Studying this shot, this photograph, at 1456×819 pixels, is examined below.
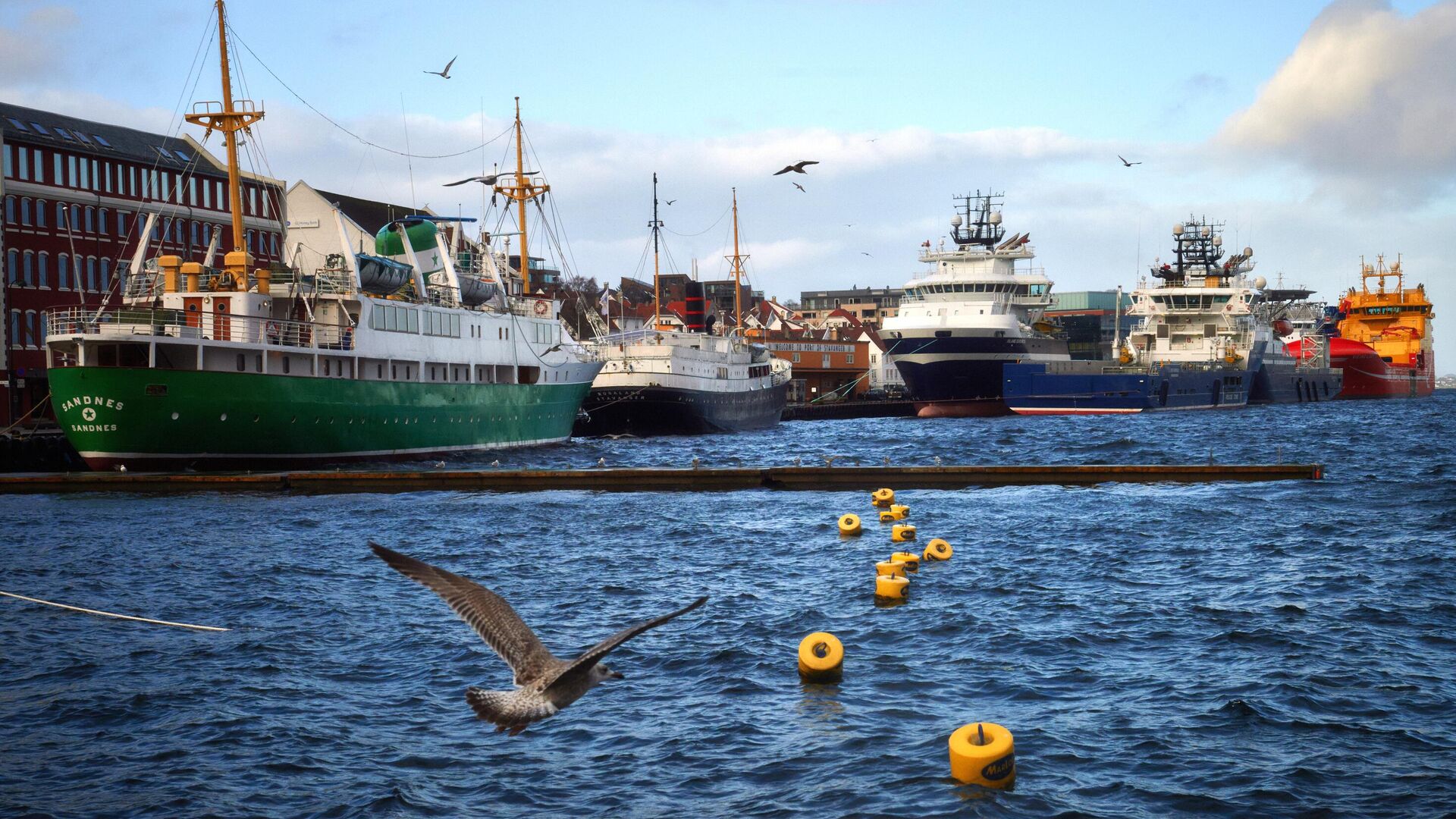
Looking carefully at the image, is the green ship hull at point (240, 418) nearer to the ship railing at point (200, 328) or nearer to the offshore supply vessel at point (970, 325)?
the ship railing at point (200, 328)

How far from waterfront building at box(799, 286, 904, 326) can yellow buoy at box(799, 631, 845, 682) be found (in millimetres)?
164902

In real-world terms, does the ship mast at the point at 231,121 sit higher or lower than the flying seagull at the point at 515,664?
higher

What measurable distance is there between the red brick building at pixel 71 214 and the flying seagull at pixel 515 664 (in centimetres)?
5430

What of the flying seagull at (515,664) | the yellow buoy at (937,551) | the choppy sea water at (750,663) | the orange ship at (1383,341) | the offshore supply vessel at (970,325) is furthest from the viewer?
the orange ship at (1383,341)

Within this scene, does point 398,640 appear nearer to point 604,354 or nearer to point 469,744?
point 469,744

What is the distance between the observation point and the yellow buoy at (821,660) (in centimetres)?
1411

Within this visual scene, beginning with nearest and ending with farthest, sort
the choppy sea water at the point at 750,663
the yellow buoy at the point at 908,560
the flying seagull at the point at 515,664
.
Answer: the flying seagull at the point at 515,664 → the choppy sea water at the point at 750,663 → the yellow buoy at the point at 908,560

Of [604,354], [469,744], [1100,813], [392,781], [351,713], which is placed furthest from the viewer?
[604,354]

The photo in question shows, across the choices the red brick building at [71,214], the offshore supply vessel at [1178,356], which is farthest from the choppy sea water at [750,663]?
the offshore supply vessel at [1178,356]

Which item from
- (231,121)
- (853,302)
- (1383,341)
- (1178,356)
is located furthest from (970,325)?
(853,302)

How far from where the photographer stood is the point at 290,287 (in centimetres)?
4225

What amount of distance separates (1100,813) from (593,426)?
5938 centimetres

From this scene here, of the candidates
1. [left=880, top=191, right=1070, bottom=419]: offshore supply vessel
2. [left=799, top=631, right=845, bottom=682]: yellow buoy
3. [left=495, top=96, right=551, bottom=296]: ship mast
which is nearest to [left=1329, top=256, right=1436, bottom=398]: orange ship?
[left=880, top=191, right=1070, bottom=419]: offshore supply vessel

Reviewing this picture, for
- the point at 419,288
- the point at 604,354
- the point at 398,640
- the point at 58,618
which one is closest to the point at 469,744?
the point at 398,640
